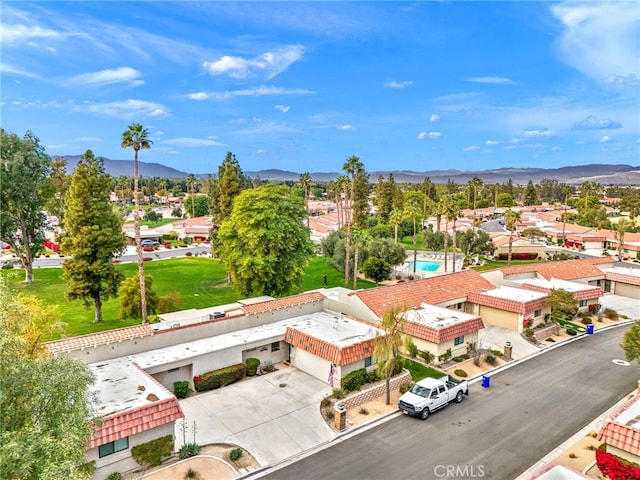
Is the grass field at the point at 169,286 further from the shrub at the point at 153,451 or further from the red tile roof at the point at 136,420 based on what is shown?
the shrub at the point at 153,451

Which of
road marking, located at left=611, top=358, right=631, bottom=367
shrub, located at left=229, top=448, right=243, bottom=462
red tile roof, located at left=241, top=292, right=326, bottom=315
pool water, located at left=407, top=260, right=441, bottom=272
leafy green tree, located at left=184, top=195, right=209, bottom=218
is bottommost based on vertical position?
road marking, located at left=611, top=358, right=631, bottom=367

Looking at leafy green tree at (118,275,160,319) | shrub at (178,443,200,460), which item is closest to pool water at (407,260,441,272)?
leafy green tree at (118,275,160,319)

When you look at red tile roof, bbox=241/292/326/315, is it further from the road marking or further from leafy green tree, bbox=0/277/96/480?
the road marking

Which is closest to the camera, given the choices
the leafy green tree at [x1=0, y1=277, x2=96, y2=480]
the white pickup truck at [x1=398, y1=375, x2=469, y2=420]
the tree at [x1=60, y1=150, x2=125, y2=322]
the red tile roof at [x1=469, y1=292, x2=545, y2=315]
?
the leafy green tree at [x1=0, y1=277, x2=96, y2=480]

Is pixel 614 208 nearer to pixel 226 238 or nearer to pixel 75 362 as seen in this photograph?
pixel 226 238

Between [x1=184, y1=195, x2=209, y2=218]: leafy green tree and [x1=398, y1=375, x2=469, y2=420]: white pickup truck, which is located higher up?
[x1=184, y1=195, x2=209, y2=218]: leafy green tree

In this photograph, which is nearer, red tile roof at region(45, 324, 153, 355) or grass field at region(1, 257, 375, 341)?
red tile roof at region(45, 324, 153, 355)

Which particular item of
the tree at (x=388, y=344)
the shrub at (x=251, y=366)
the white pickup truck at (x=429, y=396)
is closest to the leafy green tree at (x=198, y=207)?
the shrub at (x=251, y=366)
